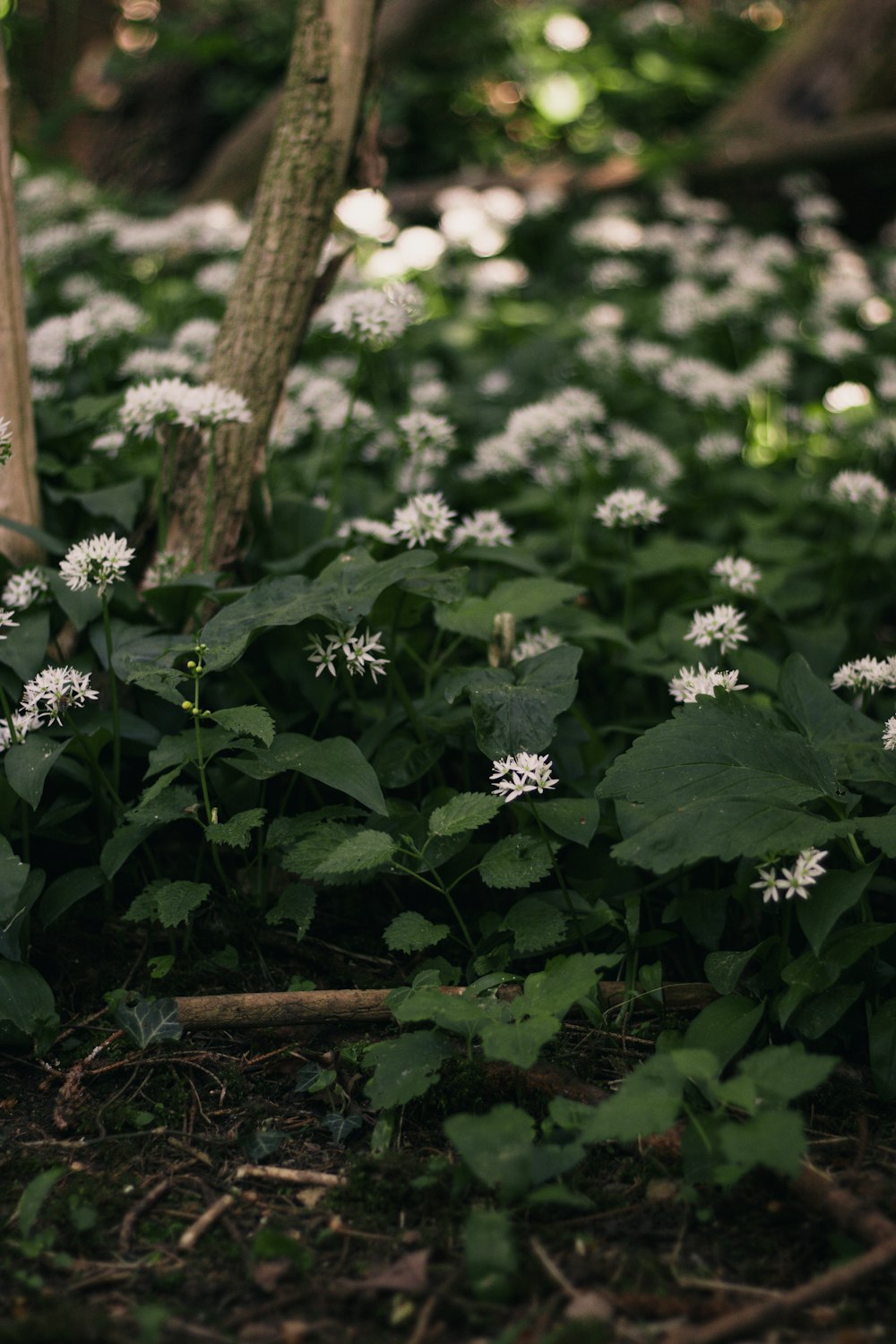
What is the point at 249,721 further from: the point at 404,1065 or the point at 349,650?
the point at 404,1065

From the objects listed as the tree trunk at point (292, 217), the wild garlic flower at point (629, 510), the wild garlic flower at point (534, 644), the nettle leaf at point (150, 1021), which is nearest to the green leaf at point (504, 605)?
the wild garlic flower at point (534, 644)

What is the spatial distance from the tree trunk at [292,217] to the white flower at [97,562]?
0.67 m

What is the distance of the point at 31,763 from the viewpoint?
1.95 metres

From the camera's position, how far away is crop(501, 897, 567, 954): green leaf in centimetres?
184

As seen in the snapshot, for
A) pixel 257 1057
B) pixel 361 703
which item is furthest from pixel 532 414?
pixel 257 1057

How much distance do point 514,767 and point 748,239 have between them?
4724 millimetres

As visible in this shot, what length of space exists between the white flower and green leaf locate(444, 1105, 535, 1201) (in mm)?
1164

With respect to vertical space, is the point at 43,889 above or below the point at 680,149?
below

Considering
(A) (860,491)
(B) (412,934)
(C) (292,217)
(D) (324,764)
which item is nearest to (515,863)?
(B) (412,934)

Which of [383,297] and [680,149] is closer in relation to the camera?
[383,297]

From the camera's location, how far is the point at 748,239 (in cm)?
569

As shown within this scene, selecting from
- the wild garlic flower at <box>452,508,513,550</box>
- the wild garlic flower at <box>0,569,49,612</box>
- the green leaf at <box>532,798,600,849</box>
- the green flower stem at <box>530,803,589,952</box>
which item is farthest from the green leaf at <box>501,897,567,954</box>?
the wild garlic flower at <box>0,569,49,612</box>

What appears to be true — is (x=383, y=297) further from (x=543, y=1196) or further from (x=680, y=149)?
(x=680, y=149)

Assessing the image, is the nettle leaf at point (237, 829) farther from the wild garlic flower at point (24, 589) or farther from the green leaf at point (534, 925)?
the wild garlic flower at point (24, 589)
